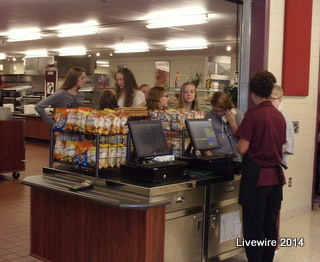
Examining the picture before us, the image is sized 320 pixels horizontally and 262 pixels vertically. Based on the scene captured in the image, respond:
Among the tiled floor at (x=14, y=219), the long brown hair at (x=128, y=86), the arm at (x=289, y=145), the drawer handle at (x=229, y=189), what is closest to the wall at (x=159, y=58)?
the tiled floor at (x=14, y=219)

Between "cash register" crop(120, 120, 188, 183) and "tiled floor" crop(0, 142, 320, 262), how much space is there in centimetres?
132

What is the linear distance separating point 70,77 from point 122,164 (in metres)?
2.21

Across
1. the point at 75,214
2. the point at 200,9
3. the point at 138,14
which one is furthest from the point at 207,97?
the point at 75,214

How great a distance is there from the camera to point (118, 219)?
326 centimetres

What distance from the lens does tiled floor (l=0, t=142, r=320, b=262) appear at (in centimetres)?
446

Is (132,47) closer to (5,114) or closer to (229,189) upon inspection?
(5,114)

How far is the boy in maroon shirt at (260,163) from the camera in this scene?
3535mm

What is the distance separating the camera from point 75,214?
357 cm

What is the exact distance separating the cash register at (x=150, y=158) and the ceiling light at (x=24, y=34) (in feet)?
29.2

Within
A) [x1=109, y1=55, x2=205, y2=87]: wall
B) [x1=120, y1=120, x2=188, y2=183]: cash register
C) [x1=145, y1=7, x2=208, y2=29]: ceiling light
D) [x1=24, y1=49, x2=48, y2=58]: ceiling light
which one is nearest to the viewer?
[x1=120, y1=120, x2=188, y2=183]: cash register

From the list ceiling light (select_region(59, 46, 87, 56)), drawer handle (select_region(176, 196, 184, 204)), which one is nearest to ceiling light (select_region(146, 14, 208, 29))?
drawer handle (select_region(176, 196, 184, 204))

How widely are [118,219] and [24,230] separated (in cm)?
231

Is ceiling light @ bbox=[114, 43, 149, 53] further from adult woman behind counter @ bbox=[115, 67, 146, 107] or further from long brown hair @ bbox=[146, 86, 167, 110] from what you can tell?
long brown hair @ bbox=[146, 86, 167, 110]

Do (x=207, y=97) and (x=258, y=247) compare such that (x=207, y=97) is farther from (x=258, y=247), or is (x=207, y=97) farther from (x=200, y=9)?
(x=258, y=247)
